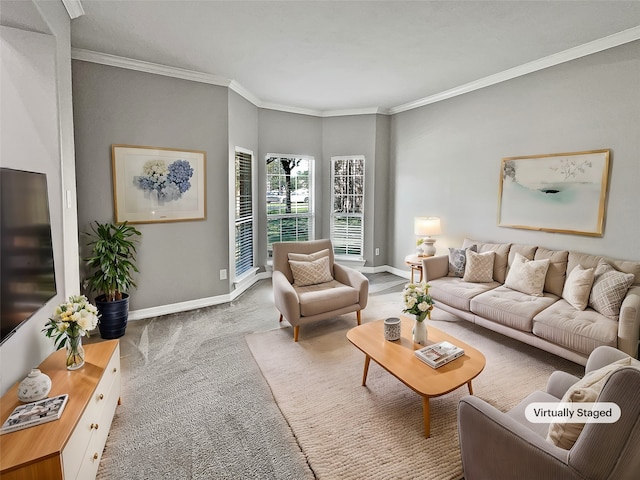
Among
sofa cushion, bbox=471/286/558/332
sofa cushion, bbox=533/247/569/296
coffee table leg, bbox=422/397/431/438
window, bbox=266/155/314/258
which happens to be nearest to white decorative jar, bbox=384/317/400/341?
coffee table leg, bbox=422/397/431/438

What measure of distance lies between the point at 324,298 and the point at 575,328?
7.04 ft

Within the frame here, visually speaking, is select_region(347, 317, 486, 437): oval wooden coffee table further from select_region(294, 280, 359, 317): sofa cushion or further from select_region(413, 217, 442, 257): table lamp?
select_region(413, 217, 442, 257): table lamp

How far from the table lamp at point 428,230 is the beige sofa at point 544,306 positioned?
58 centimetres

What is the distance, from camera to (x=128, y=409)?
A: 233 cm

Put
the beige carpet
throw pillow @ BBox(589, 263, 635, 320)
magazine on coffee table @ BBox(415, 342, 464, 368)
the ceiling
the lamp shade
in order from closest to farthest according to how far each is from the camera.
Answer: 1. the beige carpet
2. magazine on coffee table @ BBox(415, 342, 464, 368)
3. the ceiling
4. throw pillow @ BBox(589, 263, 635, 320)
5. the lamp shade

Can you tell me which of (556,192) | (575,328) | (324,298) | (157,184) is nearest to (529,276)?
(575,328)

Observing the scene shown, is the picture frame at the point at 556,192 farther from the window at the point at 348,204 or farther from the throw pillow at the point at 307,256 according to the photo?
the window at the point at 348,204

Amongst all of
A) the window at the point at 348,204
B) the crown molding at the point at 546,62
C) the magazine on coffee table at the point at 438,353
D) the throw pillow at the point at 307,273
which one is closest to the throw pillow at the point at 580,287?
the magazine on coffee table at the point at 438,353

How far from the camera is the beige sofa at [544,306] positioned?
8.26 feet

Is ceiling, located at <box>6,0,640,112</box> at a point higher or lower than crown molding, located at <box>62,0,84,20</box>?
higher

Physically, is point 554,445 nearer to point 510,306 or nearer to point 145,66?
point 510,306

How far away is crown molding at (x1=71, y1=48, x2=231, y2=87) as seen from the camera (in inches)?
132

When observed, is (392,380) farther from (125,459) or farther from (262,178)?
(262,178)

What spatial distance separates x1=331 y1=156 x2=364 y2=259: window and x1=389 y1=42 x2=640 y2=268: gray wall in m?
0.60
